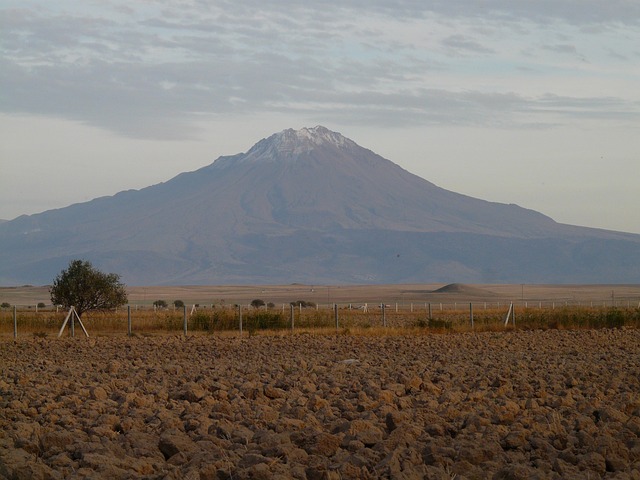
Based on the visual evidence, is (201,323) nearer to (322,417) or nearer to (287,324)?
(287,324)

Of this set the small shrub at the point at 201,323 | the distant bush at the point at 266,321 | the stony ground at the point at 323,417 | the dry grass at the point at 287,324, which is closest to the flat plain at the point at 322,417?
the stony ground at the point at 323,417

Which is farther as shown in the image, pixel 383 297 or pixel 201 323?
pixel 383 297

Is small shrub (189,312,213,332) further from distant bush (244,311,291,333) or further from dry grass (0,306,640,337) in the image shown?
distant bush (244,311,291,333)

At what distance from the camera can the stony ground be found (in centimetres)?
1098

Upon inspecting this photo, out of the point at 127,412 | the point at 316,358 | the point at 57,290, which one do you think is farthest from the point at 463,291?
the point at 127,412

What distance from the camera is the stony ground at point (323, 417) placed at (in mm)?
10977

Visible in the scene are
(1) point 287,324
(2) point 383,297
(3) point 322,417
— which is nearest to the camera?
(3) point 322,417

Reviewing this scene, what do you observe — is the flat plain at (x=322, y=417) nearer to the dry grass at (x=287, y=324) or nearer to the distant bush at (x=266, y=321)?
the dry grass at (x=287, y=324)

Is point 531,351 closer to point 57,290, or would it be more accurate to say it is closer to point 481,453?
point 481,453

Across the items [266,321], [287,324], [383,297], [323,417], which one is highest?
[383,297]

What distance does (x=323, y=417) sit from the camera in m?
14.2

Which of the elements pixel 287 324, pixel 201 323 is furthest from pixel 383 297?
pixel 201 323

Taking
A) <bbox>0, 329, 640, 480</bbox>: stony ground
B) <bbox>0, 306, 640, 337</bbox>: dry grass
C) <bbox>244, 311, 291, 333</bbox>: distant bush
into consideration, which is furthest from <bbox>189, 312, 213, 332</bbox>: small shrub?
<bbox>0, 329, 640, 480</bbox>: stony ground

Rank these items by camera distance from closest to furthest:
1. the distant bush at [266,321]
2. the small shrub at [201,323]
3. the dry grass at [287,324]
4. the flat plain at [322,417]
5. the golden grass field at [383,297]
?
the flat plain at [322,417], the dry grass at [287,324], the small shrub at [201,323], the distant bush at [266,321], the golden grass field at [383,297]
